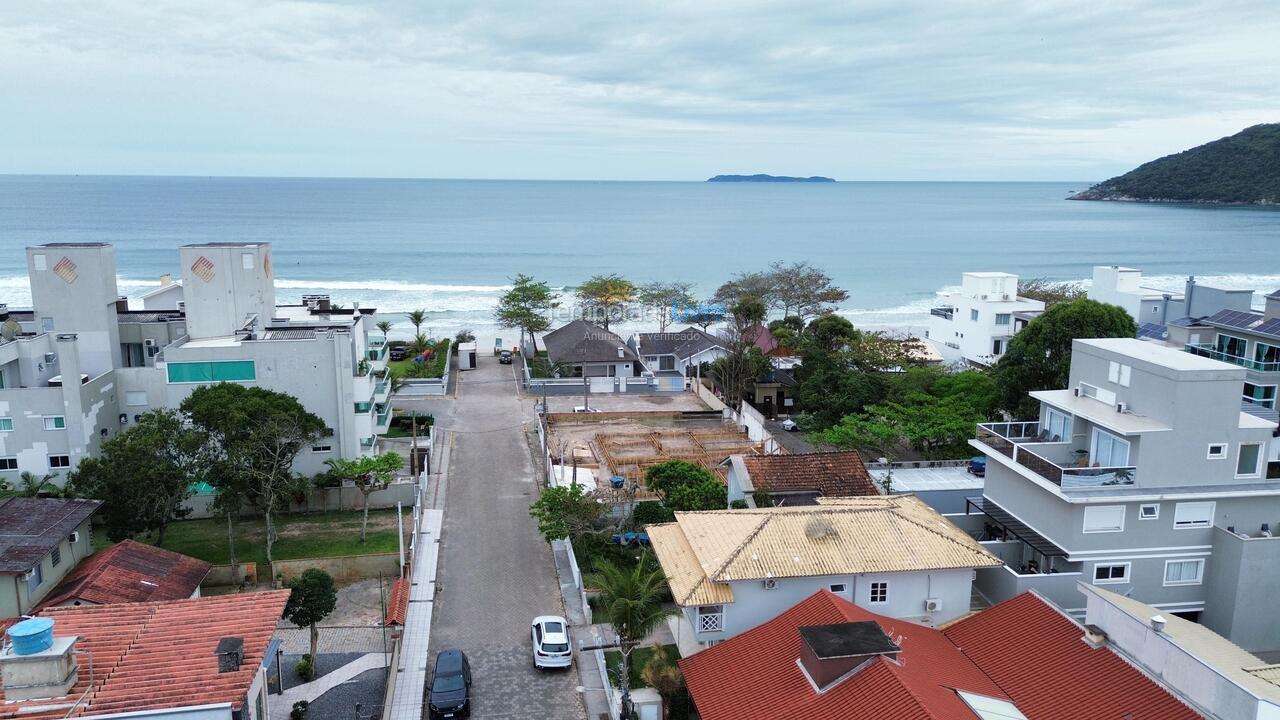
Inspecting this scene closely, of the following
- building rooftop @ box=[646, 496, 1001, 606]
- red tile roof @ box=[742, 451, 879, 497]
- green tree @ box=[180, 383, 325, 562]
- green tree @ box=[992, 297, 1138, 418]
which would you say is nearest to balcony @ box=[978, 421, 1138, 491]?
building rooftop @ box=[646, 496, 1001, 606]

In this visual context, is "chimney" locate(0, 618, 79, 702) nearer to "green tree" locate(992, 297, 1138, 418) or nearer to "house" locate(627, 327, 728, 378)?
"green tree" locate(992, 297, 1138, 418)

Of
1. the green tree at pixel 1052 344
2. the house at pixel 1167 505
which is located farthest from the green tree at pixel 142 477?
the green tree at pixel 1052 344

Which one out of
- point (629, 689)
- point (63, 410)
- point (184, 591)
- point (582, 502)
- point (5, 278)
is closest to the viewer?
point (629, 689)

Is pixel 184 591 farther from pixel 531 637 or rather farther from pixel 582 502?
pixel 582 502

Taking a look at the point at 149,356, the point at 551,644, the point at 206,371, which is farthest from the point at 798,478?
the point at 149,356

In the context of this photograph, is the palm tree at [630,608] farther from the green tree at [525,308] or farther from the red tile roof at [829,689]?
the green tree at [525,308]

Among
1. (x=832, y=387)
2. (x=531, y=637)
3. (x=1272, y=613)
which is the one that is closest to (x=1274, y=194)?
(x=832, y=387)
